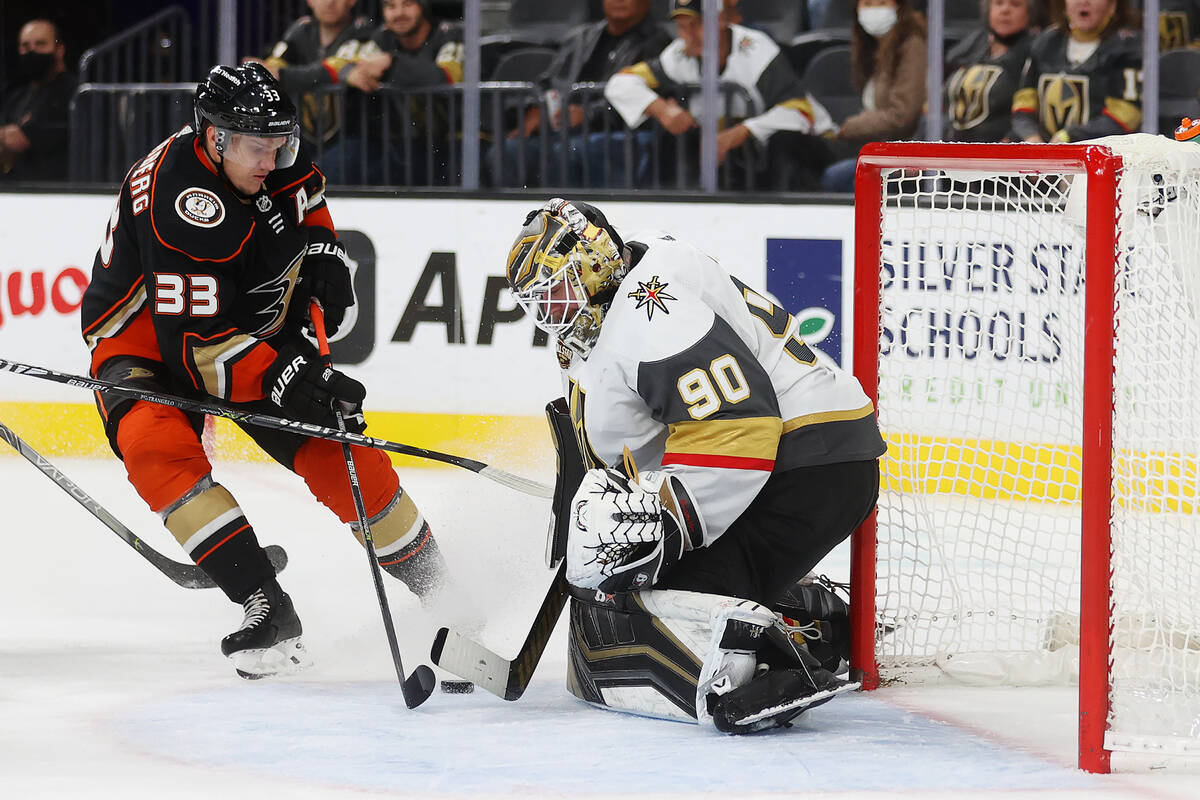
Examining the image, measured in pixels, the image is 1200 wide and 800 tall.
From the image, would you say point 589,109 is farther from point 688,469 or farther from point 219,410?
point 688,469

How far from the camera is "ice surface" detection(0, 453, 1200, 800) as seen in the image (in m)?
2.05

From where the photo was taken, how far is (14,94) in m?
5.72

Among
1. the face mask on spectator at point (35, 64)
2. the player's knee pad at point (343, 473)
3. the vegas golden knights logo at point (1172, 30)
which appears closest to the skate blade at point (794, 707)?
the player's knee pad at point (343, 473)

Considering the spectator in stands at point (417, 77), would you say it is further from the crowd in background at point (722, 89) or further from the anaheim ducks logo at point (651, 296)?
the anaheim ducks logo at point (651, 296)

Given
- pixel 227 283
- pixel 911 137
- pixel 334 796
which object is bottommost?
pixel 334 796

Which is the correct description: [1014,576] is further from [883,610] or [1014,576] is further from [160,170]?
[160,170]

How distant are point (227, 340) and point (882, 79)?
9.41ft

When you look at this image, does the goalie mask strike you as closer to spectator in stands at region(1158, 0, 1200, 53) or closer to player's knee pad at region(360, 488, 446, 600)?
player's knee pad at region(360, 488, 446, 600)

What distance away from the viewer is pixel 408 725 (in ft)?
7.66

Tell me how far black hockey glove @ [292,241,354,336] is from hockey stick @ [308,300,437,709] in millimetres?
28

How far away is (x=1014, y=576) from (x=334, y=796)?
1.42 meters

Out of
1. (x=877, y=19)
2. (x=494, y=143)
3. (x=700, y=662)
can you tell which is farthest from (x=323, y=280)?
(x=877, y=19)

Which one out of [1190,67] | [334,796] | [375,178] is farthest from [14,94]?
[334,796]

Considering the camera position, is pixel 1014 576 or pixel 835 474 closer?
pixel 835 474
